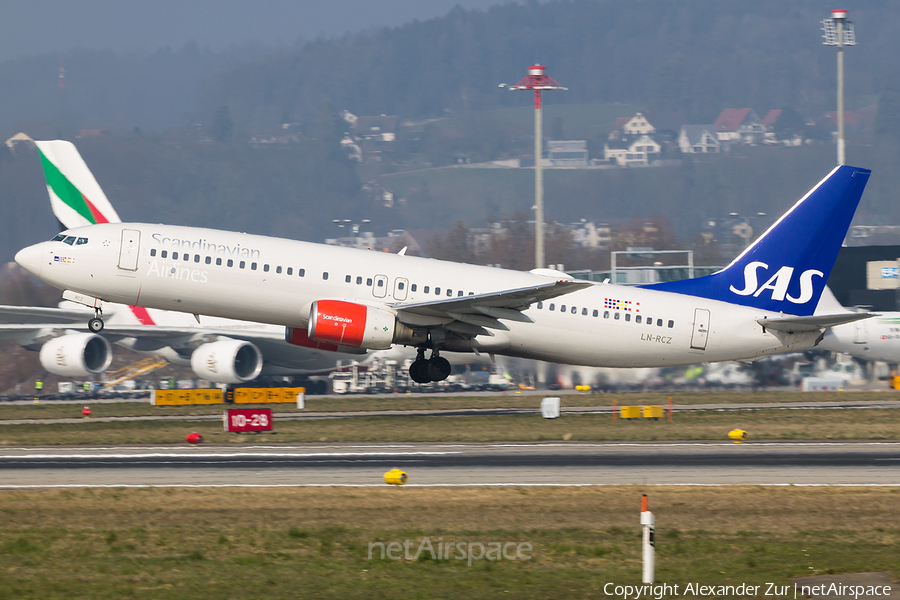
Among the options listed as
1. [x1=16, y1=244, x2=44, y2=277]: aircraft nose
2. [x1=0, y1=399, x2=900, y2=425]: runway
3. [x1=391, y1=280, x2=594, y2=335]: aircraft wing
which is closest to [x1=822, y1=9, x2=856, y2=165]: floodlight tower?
[x1=0, y1=399, x2=900, y2=425]: runway

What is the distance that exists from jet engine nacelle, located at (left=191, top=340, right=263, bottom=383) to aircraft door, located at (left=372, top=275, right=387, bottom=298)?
2260 centimetres

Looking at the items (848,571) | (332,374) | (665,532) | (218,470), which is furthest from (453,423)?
(332,374)

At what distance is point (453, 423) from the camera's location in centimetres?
3778

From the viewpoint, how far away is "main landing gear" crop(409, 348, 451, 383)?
37.6 metres

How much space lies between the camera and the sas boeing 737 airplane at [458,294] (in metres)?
34.8

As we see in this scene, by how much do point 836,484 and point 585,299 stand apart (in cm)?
1562

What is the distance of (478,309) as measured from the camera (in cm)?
3509

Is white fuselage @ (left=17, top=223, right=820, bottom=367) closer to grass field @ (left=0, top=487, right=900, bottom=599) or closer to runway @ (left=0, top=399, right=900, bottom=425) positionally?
runway @ (left=0, top=399, right=900, bottom=425)

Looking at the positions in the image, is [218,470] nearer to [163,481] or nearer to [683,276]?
[163,481]
